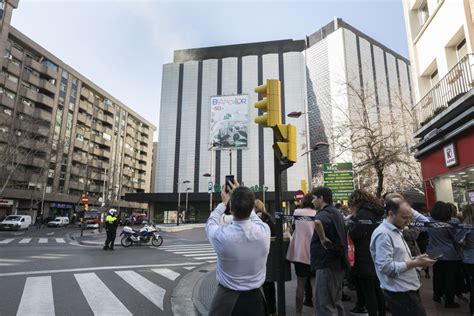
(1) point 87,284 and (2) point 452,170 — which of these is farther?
(2) point 452,170

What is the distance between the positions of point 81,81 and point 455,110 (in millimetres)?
63296

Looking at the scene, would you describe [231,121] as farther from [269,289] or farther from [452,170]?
[269,289]

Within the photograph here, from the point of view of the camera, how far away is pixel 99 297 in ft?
19.7

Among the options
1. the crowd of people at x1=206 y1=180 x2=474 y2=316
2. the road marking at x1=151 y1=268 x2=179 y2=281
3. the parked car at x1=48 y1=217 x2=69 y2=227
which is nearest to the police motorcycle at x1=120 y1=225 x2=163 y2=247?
the road marking at x1=151 y1=268 x2=179 y2=281

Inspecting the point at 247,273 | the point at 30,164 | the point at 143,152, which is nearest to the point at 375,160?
the point at 247,273

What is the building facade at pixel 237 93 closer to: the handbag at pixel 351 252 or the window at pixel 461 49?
the window at pixel 461 49

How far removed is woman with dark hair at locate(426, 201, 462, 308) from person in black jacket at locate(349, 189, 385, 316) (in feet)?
4.93

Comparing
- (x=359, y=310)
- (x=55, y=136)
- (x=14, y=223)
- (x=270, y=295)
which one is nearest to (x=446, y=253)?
(x=359, y=310)

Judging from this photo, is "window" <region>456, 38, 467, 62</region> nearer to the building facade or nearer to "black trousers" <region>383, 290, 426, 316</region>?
"black trousers" <region>383, 290, 426, 316</region>

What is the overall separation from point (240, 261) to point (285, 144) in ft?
8.25

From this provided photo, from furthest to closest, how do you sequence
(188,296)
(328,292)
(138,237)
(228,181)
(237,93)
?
(237,93) → (138,237) → (188,296) → (328,292) → (228,181)

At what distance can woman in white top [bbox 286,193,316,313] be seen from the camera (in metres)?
4.84

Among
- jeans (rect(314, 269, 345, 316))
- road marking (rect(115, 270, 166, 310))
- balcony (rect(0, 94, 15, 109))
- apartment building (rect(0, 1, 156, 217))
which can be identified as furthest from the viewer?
balcony (rect(0, 94, 15, 109))

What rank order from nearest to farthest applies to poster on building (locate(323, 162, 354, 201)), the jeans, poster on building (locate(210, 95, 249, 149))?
1. the jeans
2. poster on building (locate(323, 162, 354, 201))
3. poster on building (locate(210, 95, 249, 149))
